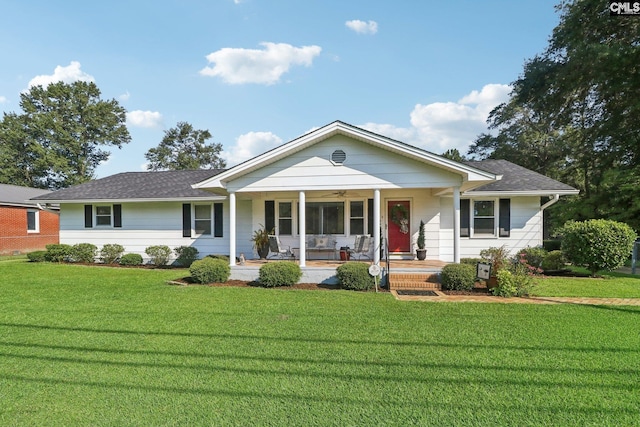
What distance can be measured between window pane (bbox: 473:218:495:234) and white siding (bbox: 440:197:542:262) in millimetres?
291

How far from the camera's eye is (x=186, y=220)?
1406cm

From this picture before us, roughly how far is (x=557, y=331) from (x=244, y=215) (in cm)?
1085

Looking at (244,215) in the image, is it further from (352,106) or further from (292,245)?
(352,106)

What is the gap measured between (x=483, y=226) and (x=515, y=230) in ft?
3.67

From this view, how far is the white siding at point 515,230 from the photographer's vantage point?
12211 millimetres

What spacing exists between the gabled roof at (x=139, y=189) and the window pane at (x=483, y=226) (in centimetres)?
1045

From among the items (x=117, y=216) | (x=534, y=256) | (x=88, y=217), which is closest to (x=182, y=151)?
(x=88, y=217)

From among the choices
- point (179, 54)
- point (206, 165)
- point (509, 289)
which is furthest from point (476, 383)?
point (206, 165)

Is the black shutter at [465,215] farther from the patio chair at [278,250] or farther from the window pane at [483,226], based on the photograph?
the patio chair at [278,250]

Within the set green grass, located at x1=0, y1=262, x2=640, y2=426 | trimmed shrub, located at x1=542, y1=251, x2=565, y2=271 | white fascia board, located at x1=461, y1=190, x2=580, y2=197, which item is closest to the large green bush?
trimmed shrub, located at x1=542, y1=251, x2=565, y2=271

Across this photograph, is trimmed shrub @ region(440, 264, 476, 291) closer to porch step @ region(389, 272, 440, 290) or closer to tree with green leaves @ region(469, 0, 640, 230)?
porch step @ region(389, 272, 440, 290)

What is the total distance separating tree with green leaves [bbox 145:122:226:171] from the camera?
43.2 m

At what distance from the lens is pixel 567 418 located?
297 cm

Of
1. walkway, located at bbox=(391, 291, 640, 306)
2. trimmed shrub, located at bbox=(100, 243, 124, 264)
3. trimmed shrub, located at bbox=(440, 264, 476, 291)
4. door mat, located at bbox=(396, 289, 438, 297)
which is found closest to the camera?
walkway, located at bbox=(391, 291, 640, 306)
